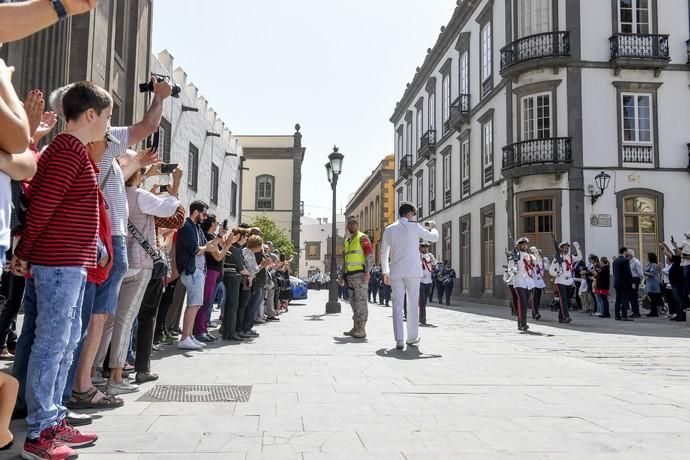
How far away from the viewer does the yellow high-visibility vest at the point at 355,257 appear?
942 centimetres

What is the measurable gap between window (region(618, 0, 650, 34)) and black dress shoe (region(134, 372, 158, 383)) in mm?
21847

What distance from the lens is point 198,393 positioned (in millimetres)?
4672

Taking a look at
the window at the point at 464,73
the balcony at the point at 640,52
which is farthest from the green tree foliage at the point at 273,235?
the balcony at the point at 640,52

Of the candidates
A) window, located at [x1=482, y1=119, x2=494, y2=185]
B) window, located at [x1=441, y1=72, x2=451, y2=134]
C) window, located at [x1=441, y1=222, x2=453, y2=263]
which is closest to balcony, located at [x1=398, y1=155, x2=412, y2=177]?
window, located at [x1=441, y1=72, x2=451, y2=134]

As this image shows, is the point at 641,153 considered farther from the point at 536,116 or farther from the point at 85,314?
the point at 85,314

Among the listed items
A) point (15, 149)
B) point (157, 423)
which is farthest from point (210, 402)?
point (15, 149)

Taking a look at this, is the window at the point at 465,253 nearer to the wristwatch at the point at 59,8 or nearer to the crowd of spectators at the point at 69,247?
the crowd of spectators at the point at 69,247

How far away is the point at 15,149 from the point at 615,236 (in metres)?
21.3

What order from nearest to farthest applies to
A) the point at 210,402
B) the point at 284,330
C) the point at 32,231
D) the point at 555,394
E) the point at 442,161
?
the point at 32,231, the point at 210,402, the point at 555,394, the point at 284,330, the point at 442,161

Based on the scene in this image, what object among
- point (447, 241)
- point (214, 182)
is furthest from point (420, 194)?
point (214, 182)

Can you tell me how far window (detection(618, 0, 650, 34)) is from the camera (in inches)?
858

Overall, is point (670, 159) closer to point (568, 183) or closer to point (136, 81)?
point (568, 183)

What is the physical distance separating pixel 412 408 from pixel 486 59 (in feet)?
80.2

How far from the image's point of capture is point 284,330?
10.7 m
